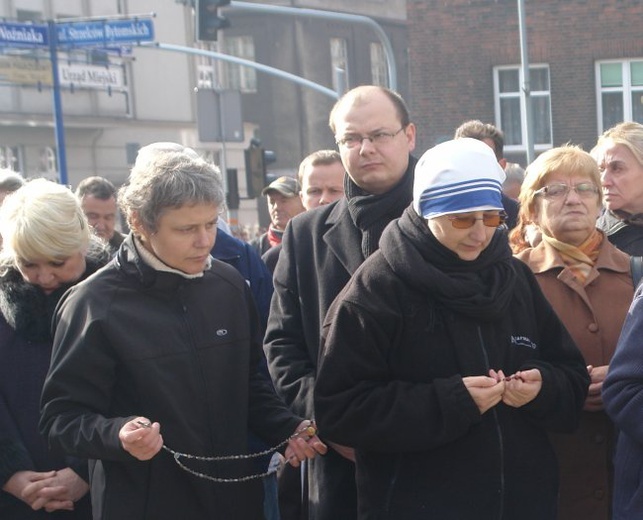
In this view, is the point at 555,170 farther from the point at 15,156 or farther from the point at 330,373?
the point at 15,156

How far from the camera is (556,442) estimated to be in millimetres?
4281

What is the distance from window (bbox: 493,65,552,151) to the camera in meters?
27.9

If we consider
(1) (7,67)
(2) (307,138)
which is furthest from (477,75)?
(2) (307,138)

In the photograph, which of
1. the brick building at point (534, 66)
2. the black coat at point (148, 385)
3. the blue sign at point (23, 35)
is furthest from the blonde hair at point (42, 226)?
the brick building at point (534, 66)

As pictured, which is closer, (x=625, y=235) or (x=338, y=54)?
(x=625, y=235)

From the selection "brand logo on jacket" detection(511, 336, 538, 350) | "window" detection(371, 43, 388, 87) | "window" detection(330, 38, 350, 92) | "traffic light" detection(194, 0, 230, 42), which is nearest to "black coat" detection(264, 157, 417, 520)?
"brand logo on jacket" detection(511, 336, 538, 350)

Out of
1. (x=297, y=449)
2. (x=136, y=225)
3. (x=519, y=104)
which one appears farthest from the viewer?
(x=519, y=104)

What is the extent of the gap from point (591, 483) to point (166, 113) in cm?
3480

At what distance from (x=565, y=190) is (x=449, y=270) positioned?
3.45 feet

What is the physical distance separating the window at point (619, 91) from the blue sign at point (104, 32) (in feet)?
44.7

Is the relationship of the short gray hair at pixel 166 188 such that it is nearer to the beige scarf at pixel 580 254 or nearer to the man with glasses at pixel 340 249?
the man with glasses at pixel 340 249

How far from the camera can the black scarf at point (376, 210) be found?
423 cm

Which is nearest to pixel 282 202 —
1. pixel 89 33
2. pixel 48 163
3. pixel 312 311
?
pixel 312 311

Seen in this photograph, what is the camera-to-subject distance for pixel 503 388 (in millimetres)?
3516
